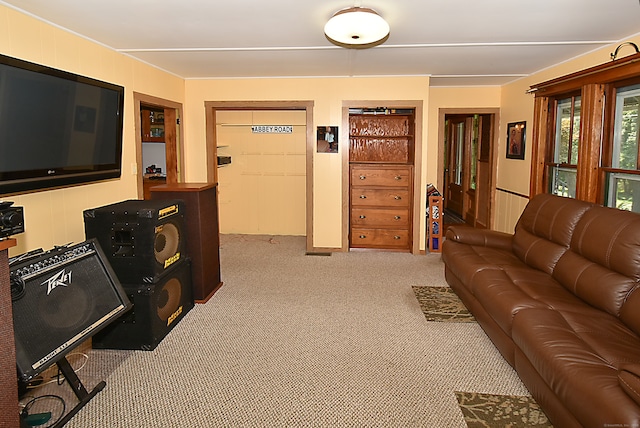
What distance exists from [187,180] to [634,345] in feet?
17.1

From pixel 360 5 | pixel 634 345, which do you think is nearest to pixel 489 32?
pixel 360 5

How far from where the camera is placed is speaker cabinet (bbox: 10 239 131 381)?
2.17 m

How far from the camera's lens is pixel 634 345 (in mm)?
2289

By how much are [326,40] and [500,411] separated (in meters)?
3.10

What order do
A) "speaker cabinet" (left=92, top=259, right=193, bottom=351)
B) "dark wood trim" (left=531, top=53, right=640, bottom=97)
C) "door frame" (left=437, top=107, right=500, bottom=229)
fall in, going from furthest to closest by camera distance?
1. "door frame" (left=437, top=107, right=500, bottom=229)
2. "dark wood trim" (left=531, top=53, right=640, bottom=97)
3. "speaker cabinet" (left=92, top=259, right=193, bottom=351)

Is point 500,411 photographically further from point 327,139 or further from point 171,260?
point 327,139

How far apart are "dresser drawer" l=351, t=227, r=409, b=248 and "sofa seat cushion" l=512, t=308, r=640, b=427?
3457mm

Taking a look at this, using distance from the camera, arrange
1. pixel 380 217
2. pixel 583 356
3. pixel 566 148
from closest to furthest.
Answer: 1. pixel 583 356
2. pixel 566 148
3. pixel 380 217

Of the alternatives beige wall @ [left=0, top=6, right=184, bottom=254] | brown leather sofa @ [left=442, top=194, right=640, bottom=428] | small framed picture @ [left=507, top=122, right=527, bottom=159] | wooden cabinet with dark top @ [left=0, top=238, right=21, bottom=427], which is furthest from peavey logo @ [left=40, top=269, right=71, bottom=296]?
small framed picture @ [left=507, top=122, right=527, bottom=159]

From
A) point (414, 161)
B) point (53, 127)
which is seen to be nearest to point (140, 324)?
point (53, 127)

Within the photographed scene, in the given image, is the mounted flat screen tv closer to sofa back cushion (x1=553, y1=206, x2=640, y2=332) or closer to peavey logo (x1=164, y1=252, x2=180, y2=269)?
peavey logo (x1=164, y1=252, x2=180, y2=269)

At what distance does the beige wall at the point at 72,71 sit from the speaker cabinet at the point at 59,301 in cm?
74

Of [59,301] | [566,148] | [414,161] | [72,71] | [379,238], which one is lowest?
[379,238]

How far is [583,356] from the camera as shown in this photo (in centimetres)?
211
